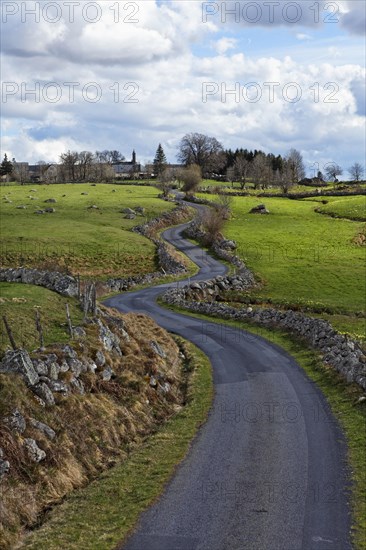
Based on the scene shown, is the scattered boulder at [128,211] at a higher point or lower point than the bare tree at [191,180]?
lower

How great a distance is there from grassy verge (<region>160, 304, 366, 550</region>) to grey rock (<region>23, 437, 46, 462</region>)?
9227 millimetres

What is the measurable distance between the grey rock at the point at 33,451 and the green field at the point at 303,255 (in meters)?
38.9

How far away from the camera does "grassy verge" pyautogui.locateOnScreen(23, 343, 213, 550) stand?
1435cm

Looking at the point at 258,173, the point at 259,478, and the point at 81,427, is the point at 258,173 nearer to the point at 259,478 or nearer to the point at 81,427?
the point at 81,427

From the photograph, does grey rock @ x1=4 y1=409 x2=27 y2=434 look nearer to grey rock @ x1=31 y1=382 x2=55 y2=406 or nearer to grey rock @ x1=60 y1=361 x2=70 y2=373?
grey rock @ x1=31 y1=382 x2=55 y2=406

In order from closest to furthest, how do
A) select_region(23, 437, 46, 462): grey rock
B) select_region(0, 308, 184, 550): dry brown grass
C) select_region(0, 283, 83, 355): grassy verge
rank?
1. select_region(0, 308, 184, 550): dry brown grass
2. select_region(23, 437, 46, 462): grey rock
3. select_region(0, 283, 83, 355): grassy verge

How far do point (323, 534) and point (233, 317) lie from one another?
34155 mm

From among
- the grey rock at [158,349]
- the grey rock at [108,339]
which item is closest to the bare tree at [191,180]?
the grey rock at [158,349]

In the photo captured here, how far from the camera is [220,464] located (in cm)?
1936

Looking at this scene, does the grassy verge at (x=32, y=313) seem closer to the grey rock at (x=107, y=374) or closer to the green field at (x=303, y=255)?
the grey rock at (x=107, y=374)

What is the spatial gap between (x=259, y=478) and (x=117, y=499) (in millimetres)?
4701

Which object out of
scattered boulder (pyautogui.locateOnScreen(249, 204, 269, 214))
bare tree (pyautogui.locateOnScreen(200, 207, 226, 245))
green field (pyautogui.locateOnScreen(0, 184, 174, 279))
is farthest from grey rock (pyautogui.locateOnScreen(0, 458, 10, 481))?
scattered boulder (pyautogui.locateOnScreen(249, 204, 269, 214))

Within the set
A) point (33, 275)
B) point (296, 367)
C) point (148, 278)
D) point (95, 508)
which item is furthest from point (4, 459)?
point (148, 278)

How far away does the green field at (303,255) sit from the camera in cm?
6000
